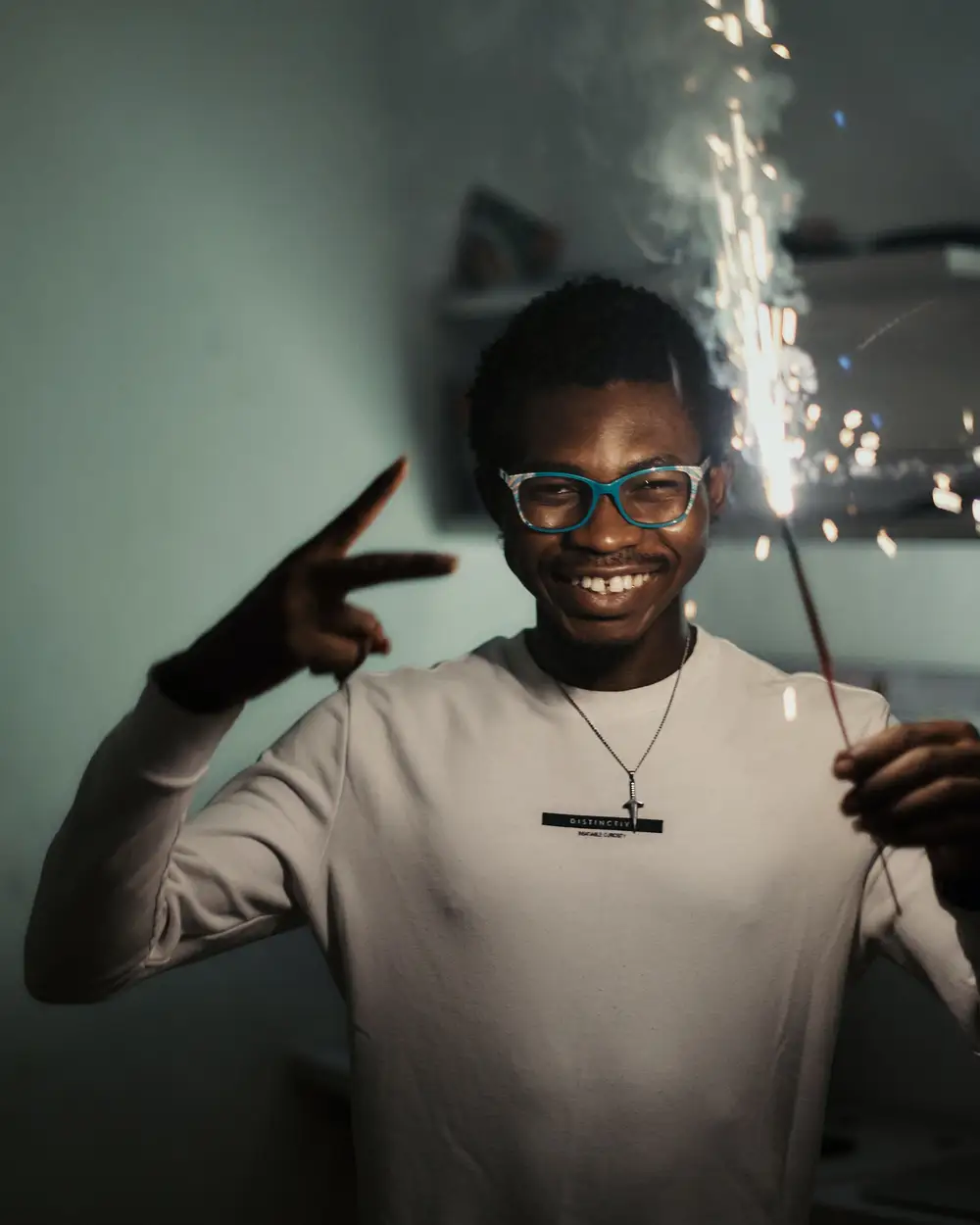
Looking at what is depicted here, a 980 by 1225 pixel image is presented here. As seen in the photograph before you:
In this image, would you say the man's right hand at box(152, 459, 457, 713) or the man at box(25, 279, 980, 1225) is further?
the man at box(25, 279, 980, 1225)

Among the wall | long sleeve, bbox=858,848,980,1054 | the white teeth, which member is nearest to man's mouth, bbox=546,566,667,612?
the white teeth

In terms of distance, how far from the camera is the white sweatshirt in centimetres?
72

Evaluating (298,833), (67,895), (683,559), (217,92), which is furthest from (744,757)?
(217,92)

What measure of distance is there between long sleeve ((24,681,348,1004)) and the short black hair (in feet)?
0.71

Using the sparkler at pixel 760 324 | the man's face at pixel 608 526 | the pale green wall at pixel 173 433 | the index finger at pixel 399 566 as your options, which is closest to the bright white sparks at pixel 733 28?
the sparkler at pixel 760 324

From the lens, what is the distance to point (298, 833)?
75cm

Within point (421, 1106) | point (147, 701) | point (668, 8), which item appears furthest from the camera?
point (668, 8)

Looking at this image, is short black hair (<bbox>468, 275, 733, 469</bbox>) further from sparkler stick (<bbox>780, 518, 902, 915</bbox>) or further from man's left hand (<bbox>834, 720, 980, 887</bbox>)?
man's left hand (<bbox>834, 720, 980, 887</bbox>)

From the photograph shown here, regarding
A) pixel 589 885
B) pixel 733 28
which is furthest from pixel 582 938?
pixel 733 28

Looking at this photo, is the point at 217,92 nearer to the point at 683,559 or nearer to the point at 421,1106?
the point at 683,559

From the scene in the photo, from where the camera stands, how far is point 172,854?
0.70 meters

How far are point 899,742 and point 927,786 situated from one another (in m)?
0.03

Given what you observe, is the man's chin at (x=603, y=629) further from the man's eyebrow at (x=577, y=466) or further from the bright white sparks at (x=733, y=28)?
the bright white sparks at (x=733, y=28)

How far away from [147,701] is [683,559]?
330 mm
